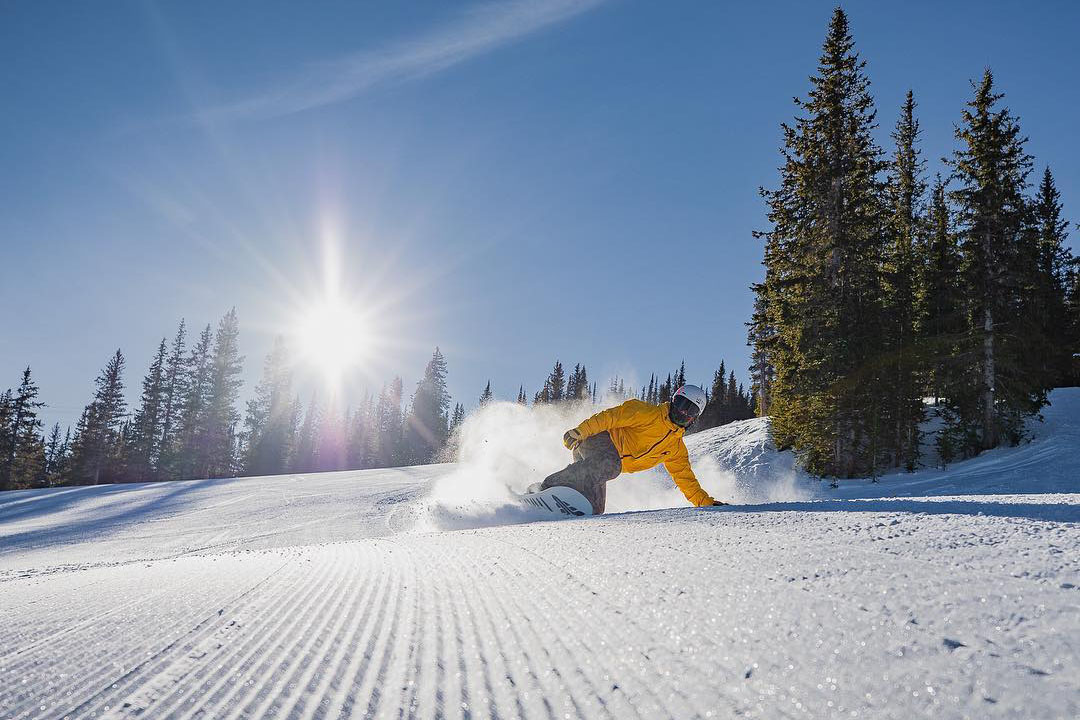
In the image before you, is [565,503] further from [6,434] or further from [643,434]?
[6,434]

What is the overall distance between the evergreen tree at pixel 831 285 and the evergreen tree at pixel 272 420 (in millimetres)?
47983

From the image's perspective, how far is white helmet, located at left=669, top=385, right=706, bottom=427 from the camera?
6.42 meters

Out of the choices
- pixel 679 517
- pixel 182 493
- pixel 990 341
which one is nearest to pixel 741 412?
pixel 990 341

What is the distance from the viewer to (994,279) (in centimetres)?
1758

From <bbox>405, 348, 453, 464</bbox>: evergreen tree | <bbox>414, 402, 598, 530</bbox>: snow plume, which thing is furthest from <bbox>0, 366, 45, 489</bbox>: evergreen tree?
<bbox>414, 402, 598, 530</bbox>: snow plume

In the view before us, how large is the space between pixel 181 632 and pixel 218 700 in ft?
1.89

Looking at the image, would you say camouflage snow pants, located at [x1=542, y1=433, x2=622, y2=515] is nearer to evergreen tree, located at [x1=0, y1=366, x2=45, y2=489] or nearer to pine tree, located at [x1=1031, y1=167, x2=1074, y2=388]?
pine tree, located at [x1=1031, y1=167, x2=1074, y2=388]

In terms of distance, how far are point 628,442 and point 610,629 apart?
17.9 ft

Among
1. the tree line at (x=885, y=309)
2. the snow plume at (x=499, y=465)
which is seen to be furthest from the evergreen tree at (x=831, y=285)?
the snow plume at (x=499, y=465)

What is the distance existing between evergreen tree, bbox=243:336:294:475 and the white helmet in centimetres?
5241

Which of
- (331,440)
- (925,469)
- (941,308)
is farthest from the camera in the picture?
(331,440)

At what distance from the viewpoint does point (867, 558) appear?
182 cm

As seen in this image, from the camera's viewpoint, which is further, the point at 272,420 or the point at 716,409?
the point at 716,409

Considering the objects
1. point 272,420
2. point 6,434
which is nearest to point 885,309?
point 272,420
